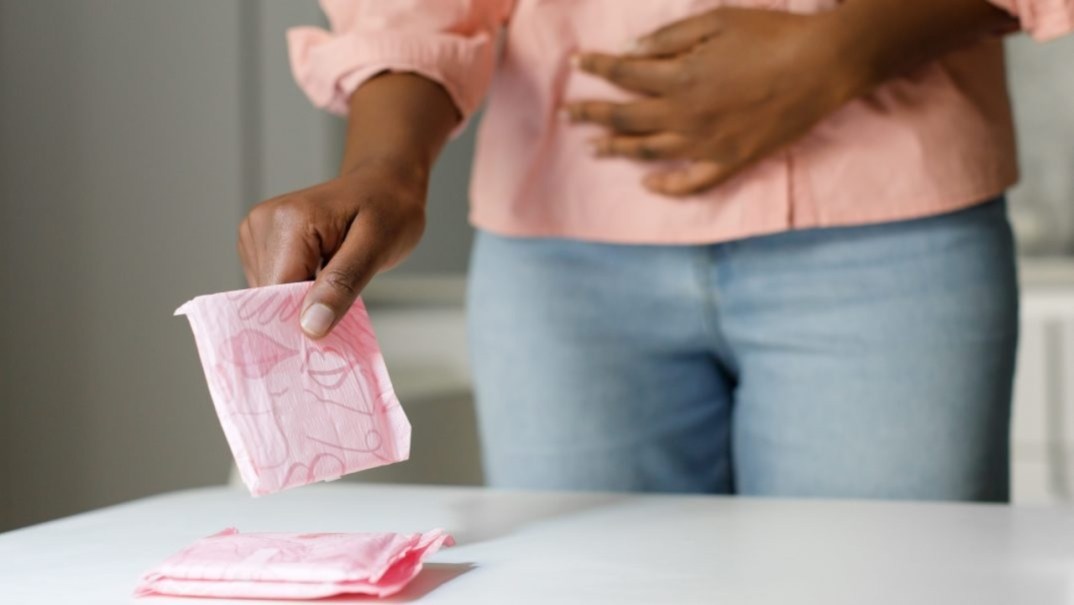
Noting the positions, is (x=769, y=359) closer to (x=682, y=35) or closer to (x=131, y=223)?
(x=682, y=35)

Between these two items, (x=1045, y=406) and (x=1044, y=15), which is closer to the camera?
(x=1044, y=15)

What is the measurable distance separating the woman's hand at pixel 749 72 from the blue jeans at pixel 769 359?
0.21 feet

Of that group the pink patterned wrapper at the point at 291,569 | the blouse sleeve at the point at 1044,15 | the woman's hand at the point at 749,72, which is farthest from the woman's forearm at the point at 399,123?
the blouse sleeve at the point at 1044,15

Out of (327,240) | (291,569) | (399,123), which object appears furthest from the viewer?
(399,123)

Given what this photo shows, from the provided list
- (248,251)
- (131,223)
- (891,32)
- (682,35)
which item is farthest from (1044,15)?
(131,223)

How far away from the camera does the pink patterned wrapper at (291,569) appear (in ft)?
1.56

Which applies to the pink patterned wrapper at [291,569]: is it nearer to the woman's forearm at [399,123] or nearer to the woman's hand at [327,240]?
the woman's hand at [327,240]

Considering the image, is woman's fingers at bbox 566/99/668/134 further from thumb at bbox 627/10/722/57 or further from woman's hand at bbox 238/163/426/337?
woman's hand at bbox 238/163/426/337

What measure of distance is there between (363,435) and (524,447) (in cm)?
29

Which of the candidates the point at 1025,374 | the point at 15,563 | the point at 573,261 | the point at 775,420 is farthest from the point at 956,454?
the point at 1025,374

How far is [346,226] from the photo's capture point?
0.60 m

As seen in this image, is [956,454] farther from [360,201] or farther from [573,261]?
[360,201]

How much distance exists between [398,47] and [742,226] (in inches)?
9.5

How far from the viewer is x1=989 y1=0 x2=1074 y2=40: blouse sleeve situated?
0.74m
